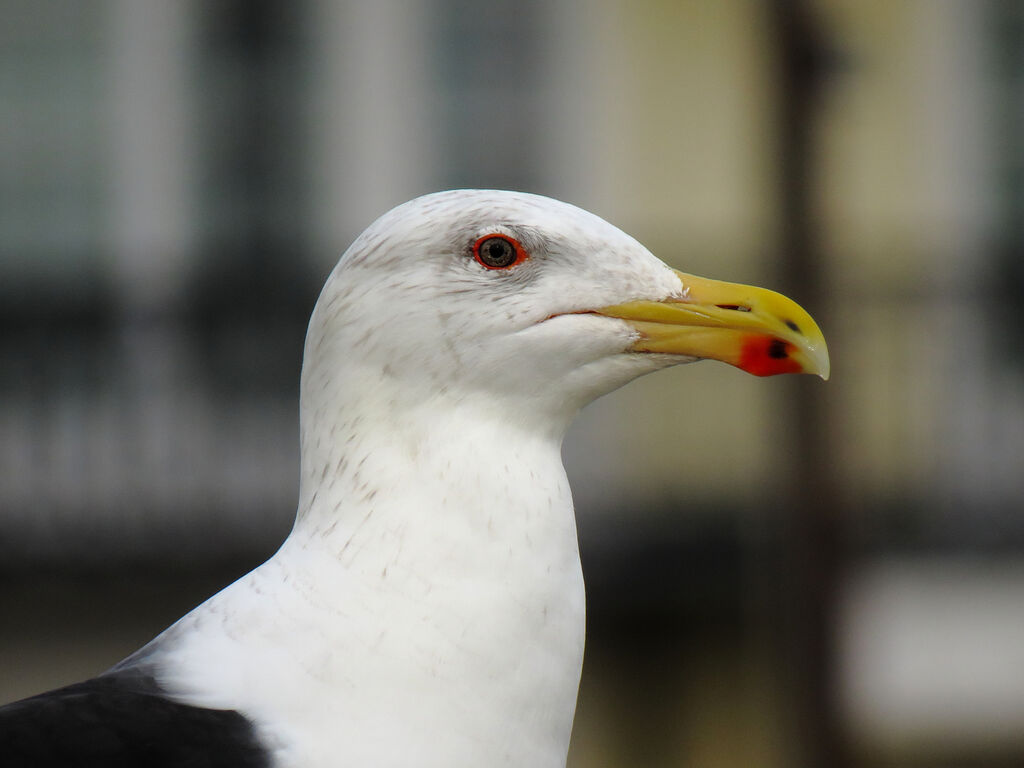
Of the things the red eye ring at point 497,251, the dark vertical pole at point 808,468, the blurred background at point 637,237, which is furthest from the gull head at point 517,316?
the blurred background at point 637,237

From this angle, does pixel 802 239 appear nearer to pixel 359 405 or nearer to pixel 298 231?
pixel 359 405

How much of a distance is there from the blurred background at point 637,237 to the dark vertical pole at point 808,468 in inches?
73.6

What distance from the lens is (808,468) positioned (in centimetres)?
454

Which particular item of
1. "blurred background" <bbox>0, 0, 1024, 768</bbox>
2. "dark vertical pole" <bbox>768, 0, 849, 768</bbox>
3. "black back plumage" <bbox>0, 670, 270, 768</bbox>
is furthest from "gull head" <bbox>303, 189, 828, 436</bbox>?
"blurred background" <bbox>0, 0, 1024, 768</bbox>

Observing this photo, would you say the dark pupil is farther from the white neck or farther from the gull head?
the white neck

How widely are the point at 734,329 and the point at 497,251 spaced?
38 cm

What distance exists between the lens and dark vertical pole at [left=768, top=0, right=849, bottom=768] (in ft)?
14.6

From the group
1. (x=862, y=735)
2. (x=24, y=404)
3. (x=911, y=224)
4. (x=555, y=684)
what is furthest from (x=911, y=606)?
(x=555, y=684)

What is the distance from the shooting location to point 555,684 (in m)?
2.09

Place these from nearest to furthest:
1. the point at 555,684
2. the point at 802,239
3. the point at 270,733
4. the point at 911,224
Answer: the point at 270,733 → the point at 555,684 → the point at 802,239 → the point at 911,224

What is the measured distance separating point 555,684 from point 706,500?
582 cm

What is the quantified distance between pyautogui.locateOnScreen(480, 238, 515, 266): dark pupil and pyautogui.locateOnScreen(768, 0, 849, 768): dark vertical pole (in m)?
2.41

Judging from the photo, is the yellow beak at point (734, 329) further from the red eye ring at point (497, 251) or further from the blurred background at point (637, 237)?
the blurred background at point (637, 237)

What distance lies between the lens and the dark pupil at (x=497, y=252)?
Answer: 7.32ft
